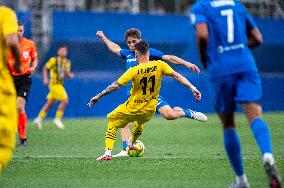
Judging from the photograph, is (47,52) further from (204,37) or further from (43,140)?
(204,37)

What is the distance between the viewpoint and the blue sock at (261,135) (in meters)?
8.71

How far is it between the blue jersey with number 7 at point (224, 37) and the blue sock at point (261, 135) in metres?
0.57

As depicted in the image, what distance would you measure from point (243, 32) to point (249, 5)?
25.6m

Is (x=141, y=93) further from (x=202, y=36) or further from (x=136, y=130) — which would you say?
(x=202, y=36)

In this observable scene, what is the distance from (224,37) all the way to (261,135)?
3.63 ft

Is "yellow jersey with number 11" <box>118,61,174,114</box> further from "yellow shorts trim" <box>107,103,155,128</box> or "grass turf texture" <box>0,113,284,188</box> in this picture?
"grass turf texture" <box>0,113,284,188</box>

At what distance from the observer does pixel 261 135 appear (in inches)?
346

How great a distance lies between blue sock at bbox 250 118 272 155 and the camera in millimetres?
8711

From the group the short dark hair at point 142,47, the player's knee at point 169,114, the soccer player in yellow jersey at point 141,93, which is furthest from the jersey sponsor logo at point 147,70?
the player's knee at point 169,114

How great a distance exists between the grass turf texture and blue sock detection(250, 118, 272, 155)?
0.93 metres

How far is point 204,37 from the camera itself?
8.72 metres

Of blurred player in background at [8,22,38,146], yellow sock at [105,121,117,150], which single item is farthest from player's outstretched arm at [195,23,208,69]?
blurred player in background at [8,22,38,146]

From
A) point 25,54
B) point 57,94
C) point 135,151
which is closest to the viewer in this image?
point 135,151

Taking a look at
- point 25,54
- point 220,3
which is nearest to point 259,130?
point 220,3
